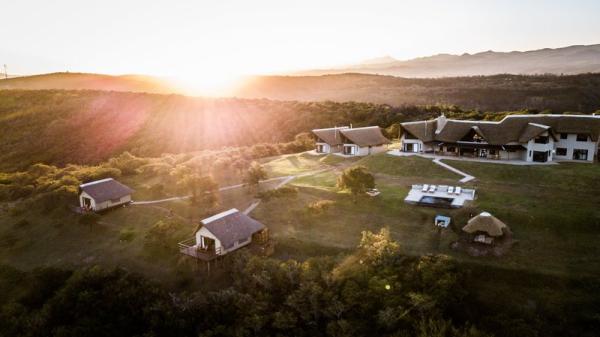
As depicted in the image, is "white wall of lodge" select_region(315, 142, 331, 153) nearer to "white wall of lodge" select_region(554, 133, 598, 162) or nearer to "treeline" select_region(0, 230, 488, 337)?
"white wall of lodge" select_region(554, 133, 598, 162)

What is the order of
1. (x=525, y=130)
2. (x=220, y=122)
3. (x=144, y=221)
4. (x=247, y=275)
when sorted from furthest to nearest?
(x=220, y=122) → (x=525, y=130) → (x=144, y=221) → (x=247, y=275)

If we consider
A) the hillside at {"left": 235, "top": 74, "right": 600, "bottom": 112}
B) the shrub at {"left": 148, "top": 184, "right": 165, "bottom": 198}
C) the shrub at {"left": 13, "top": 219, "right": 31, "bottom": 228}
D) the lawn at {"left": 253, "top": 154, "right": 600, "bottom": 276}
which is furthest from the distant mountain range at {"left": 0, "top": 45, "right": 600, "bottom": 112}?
the shrub at {"left": 13, "top": 219, "right": 31, "bottom": 228}

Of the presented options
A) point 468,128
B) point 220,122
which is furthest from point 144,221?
point 220,122

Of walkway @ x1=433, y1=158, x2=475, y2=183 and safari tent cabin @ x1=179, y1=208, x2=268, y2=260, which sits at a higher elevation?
walkway @ x1=433, y1=158, x2=475, y2=183

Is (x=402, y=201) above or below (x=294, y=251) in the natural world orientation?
above

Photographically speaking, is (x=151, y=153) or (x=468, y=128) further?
(x=151, y=153)

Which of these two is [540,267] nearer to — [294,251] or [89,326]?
[294,251]
